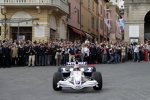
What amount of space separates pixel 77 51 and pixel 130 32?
1522 centimetres

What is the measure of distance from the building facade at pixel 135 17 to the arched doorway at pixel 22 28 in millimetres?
11744

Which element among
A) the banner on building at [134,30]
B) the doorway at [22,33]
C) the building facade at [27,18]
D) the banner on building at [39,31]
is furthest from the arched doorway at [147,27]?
the doorway at [22,33]

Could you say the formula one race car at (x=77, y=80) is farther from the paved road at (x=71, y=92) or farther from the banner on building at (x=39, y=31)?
the banner on building at (x=39, y=31)

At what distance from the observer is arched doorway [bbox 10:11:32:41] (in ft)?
129

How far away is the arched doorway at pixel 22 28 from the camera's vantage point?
129ft

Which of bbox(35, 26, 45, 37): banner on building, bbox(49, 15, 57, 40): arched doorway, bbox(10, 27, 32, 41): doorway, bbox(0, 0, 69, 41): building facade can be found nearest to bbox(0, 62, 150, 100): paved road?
bbox(35, 26, 45, 37): banner on building

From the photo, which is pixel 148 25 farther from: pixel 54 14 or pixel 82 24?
pixel 54 14

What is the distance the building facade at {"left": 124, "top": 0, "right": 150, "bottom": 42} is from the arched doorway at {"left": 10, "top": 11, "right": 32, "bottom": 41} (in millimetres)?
11744

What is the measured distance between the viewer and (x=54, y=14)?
4188cm

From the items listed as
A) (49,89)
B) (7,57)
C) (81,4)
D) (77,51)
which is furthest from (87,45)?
(81,4)

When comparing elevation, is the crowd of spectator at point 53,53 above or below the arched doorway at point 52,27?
below

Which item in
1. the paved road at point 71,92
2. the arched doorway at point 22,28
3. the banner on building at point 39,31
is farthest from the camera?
the arched doorway at point 22,28

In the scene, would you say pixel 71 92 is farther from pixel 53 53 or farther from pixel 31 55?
pixel 53 53

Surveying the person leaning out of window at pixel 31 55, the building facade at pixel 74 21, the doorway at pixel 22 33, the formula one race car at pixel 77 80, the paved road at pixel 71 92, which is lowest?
the paved road at pixel 71 92
